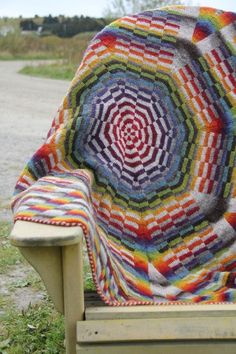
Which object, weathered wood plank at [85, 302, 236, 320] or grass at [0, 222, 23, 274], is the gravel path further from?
weathered wood plank at [85, 302, 236, 320]

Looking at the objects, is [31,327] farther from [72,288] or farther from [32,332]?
[72,288]

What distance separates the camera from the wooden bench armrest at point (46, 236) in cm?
174

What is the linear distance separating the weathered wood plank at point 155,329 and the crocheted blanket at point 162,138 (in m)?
0.66

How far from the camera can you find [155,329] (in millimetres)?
1857

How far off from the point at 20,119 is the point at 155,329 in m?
A: 7.34

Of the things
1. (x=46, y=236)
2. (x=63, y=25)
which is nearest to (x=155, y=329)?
(x=46, y=236)

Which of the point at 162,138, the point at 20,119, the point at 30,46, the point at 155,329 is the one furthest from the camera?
the point at 30,46

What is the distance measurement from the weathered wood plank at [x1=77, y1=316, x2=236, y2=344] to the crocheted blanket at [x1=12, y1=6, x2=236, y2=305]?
2.16 ft

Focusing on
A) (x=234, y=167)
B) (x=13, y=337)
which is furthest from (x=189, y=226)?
(x=13, y=337)

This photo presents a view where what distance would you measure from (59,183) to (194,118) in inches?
29.7

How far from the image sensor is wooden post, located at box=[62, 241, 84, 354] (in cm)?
182

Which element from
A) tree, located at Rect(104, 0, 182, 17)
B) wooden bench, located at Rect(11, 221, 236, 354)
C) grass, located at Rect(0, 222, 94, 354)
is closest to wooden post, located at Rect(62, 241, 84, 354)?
wooden bench, located at Rect(11, 221, 236, 354)

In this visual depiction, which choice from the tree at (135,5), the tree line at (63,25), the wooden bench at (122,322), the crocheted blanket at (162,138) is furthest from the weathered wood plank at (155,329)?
the tree line at (63,25)

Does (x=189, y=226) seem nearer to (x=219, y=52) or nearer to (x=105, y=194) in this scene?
(x=105, y=194)
